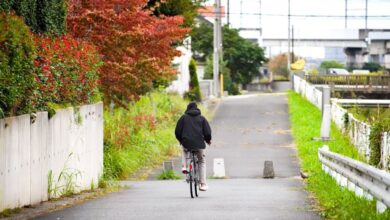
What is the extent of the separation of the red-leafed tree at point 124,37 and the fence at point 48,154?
4708mm

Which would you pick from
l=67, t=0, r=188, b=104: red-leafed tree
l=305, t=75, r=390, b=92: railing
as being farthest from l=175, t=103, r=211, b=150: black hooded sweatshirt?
l=305, t=75, r=390, b=92: railing

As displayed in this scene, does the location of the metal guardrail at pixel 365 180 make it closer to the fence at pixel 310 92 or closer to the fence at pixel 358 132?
the fence at pixel 358 132

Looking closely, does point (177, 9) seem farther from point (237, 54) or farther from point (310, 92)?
point (237, 54)

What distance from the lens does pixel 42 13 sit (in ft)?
58.0

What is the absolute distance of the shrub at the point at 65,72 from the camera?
15800mm

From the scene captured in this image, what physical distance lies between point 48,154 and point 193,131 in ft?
10.1

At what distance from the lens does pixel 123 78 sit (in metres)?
25.5

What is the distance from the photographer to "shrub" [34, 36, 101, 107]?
15.8 meters

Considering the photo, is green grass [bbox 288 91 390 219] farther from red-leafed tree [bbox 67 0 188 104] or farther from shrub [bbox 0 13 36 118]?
red-leafed tree [bbox 67 0 188 104]

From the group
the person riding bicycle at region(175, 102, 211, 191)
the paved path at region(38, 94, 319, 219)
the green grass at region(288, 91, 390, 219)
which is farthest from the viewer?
the person riding bicycle at region(175, 102, 211, 191)

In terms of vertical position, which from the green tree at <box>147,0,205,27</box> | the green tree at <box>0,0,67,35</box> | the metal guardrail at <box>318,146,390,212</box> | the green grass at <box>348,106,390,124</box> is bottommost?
the metal guardrail at <box>318,146,390,212</box>

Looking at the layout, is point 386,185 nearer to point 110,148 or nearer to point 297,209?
point 297,209

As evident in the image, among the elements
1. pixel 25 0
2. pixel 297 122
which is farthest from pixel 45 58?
pixel 297 122

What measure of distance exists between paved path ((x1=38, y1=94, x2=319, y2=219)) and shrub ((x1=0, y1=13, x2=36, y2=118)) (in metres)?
1.73
